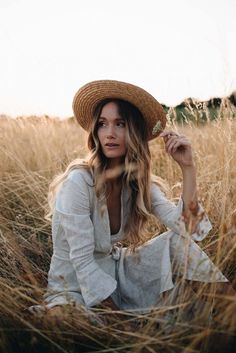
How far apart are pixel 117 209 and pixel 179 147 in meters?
0.44

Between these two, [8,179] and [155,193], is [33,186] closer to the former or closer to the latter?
[8,179]

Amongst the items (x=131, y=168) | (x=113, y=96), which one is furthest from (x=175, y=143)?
(x=113, y=96)

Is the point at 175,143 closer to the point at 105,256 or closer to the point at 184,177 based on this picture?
the point at 184,177

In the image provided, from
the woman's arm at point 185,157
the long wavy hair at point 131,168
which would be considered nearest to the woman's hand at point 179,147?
the woman's arm at point 185,157

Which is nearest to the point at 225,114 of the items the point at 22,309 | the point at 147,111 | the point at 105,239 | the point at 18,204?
the point at 147,111

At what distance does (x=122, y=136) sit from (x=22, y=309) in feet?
2.95

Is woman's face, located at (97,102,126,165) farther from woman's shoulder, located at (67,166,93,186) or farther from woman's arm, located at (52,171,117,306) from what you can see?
woman's arm, located at (52,171,117,306)

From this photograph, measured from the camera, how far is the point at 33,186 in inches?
133

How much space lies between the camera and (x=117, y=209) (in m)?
2.41

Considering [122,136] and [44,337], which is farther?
[122,136]

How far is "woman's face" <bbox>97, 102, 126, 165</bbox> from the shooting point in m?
2.23

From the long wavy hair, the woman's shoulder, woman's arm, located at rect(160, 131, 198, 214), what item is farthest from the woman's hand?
the woman's shoulder

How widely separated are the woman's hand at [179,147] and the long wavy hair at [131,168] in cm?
14

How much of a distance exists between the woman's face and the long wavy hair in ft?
0.07
